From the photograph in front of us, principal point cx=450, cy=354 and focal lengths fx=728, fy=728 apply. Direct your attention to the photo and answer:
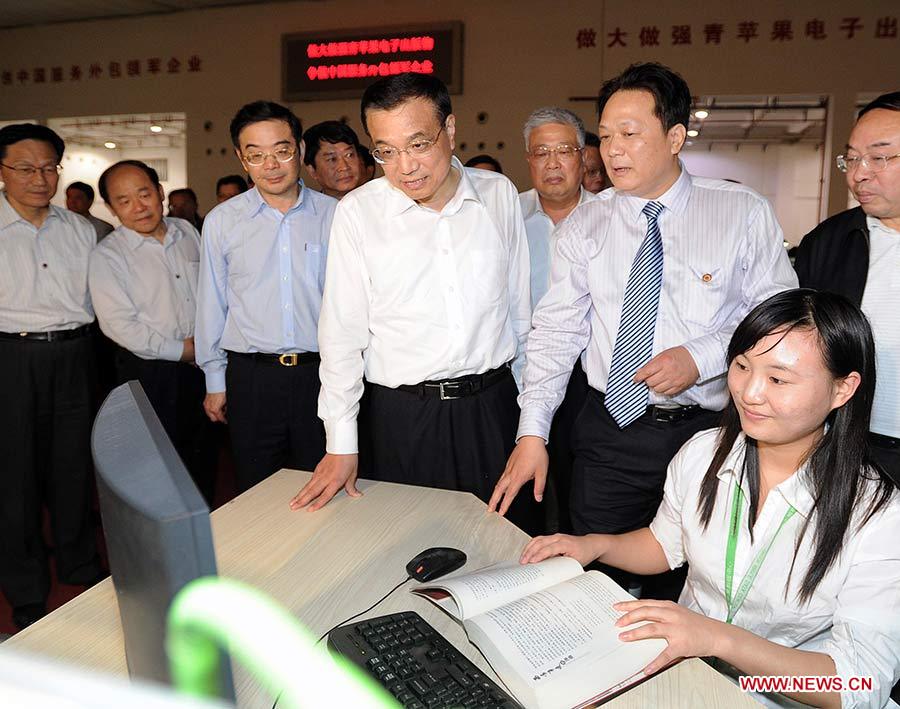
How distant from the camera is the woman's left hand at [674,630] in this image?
1.04 m

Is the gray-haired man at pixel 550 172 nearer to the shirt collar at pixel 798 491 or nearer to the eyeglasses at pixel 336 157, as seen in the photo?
the eyeglasses at pixel 336 157

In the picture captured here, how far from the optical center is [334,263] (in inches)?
75.5

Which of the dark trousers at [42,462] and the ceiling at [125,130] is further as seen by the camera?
the ceiling at [125,130]

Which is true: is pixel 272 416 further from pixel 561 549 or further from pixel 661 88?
pixel 661 88

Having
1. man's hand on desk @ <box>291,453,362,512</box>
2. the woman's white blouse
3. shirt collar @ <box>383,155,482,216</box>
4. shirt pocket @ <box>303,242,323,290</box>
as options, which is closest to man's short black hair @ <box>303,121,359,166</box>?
shirt pocket @ <box>303,242,323,290</box>

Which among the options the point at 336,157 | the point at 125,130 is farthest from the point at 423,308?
the point at 125,130

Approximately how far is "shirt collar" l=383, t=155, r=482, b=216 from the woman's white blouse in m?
0.91

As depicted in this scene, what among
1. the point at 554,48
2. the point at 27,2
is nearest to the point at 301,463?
the point at 554,48

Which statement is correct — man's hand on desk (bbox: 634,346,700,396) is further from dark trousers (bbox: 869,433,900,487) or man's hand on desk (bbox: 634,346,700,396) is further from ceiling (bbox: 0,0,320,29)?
ceiling (bbox: 0,0,320,29)

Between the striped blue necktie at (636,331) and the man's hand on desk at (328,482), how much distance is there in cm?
67

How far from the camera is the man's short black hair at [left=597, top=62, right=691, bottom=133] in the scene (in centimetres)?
176

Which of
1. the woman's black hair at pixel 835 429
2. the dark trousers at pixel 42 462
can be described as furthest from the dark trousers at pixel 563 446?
the dark trousers at pixel 42 462

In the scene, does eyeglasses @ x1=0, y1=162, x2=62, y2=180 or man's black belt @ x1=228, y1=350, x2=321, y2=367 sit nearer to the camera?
man's black belt @ x1=228, y1=350, x2=321, y2=367

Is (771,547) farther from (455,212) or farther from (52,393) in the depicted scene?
(52,393)
